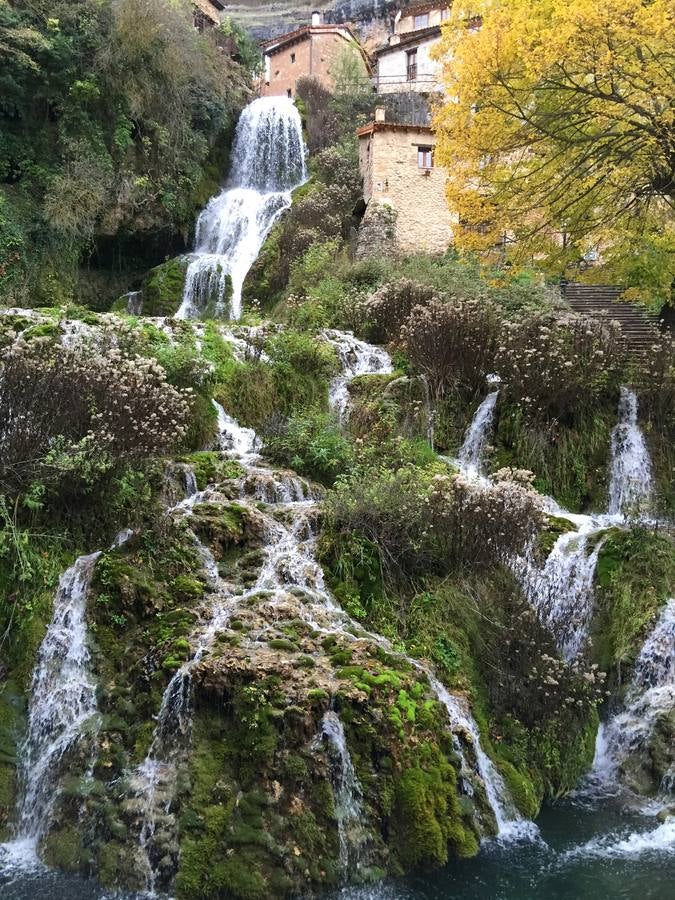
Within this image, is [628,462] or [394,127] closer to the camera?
[628,462]

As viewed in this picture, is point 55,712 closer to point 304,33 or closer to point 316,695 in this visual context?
point 316,695

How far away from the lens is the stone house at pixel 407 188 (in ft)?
67.5

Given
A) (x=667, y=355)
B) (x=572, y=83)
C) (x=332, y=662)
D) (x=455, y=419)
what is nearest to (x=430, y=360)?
(x=455, y=419)

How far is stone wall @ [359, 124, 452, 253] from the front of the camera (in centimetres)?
2077

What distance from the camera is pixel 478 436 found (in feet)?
34.4

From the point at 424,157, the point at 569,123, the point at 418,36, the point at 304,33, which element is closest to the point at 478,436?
the point at 569,123

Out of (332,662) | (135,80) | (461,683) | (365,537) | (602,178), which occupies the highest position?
(135,80)

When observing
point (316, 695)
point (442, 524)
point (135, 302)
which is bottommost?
point (316, 695)

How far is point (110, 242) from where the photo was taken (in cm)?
1873

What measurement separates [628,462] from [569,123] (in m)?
4.89

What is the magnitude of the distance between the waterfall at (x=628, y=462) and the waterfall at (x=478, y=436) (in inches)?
74.0

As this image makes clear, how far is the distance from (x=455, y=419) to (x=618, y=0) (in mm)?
5820

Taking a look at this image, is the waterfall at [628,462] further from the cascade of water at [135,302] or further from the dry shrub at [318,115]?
the dry shrub at [318,115]

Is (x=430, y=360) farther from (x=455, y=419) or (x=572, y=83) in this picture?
(x=572, y=83)
